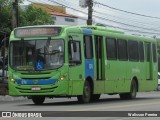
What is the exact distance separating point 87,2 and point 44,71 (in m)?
22.5

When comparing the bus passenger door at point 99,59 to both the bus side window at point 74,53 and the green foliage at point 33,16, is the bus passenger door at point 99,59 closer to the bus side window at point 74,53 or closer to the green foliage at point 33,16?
the bus side window at point 74,53

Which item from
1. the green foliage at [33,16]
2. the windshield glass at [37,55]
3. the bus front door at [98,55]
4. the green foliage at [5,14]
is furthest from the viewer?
the green foliage at [33,16]

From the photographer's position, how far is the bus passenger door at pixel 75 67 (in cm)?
2302

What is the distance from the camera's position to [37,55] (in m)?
23.0

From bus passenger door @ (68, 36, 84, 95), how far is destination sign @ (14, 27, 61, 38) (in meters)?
0.73

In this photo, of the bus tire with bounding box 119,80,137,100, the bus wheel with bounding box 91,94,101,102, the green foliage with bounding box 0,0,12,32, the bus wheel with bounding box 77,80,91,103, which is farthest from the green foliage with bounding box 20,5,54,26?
the bus wheel with bounding box 77,80,91,103

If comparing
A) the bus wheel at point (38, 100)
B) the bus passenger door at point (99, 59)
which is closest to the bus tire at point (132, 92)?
the bus passenger door at point (99, 59)

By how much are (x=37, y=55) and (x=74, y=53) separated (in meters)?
1.46

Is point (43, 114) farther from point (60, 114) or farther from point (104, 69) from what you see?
point (104, 69)

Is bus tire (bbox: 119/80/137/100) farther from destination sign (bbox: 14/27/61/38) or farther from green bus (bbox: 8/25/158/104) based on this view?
destination sign (bbox: 14/27/61/38)

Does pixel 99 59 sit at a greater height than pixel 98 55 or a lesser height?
lesser

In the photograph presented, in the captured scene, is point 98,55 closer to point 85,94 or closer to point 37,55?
point 85,94

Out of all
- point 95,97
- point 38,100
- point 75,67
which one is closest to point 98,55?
point 75,67

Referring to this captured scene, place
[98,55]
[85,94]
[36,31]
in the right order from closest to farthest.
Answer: [36,31] → [85,94] → [98,55]
